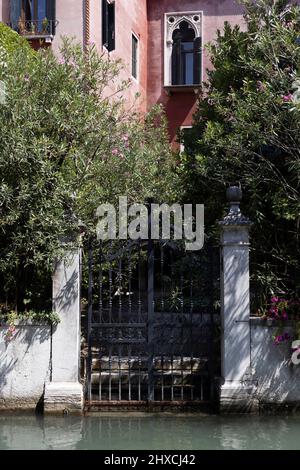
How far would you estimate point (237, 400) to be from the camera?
23.8 ft

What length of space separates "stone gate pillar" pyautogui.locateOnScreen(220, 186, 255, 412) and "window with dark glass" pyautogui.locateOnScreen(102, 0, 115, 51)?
856 cm

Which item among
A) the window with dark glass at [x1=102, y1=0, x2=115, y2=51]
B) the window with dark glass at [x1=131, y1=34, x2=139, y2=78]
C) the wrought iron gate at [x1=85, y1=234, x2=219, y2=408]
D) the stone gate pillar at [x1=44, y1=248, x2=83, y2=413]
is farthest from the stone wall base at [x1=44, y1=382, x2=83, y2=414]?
the window with dark glass at [x1=131, y1=34, x2=139, y2=78]

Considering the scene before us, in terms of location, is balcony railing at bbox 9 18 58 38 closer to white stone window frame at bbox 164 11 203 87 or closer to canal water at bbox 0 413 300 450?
white stone window frame at bbox 164 11 203 87

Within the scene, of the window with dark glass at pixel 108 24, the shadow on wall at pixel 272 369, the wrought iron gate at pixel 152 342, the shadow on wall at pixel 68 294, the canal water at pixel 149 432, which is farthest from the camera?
the window with dark glass at pixel 108 24

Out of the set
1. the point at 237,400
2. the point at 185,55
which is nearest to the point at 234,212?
the point at 237,400

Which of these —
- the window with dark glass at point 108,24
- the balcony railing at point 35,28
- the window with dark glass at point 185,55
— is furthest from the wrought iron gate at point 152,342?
the window with dark glass at point 185,55

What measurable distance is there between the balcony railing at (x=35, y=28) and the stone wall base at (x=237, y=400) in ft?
29.6

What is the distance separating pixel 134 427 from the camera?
686 centimetres

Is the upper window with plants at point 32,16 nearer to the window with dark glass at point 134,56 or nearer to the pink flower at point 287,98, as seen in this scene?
the window with dark glass at point 134,56

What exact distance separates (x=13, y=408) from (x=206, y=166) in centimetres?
395

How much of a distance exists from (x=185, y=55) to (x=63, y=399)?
13.6 metres

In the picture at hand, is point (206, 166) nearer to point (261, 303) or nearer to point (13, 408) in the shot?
point (261, 303)

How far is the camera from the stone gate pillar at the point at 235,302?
7.35m

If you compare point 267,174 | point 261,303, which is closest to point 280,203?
point 267,174
